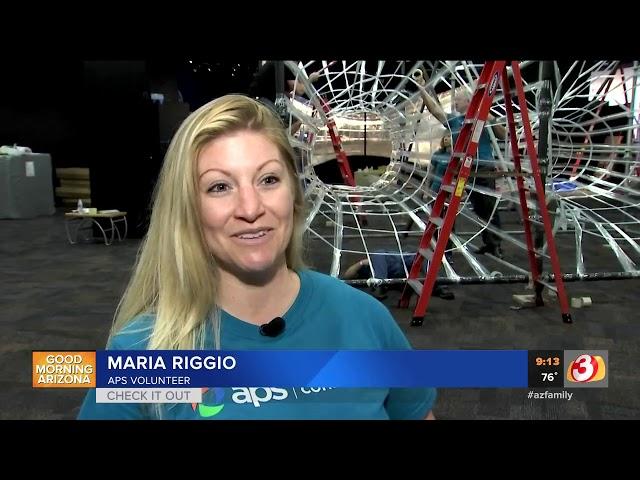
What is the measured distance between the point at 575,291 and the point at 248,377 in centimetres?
359

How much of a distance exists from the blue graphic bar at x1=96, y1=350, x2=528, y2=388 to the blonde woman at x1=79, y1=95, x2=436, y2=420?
0.02 metres

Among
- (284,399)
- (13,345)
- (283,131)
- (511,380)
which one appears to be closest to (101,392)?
(284,399)

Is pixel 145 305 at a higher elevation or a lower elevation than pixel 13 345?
higher

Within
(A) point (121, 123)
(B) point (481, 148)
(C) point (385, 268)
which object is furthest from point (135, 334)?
(A) point (121, 123)

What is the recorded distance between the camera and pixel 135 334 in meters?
1.00

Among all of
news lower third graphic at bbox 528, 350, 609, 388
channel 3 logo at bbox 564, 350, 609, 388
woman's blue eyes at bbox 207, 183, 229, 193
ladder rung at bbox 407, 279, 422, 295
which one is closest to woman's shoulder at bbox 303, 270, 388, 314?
woman's blue eyes at bbox 207, 183, 229, 193

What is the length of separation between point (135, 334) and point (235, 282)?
0.20 meters

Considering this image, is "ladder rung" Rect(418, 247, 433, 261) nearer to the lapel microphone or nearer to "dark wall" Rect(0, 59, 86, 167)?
the lapel microphone

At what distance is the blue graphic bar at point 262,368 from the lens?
1051 millimetres

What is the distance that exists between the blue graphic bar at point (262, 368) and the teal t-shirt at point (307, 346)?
0.02 meters

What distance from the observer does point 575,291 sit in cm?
407

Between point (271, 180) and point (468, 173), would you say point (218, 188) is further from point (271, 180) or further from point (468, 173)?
point (468, 173)

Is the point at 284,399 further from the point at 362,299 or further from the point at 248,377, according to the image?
the point at 362,299

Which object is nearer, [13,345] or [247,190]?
[247,190]
